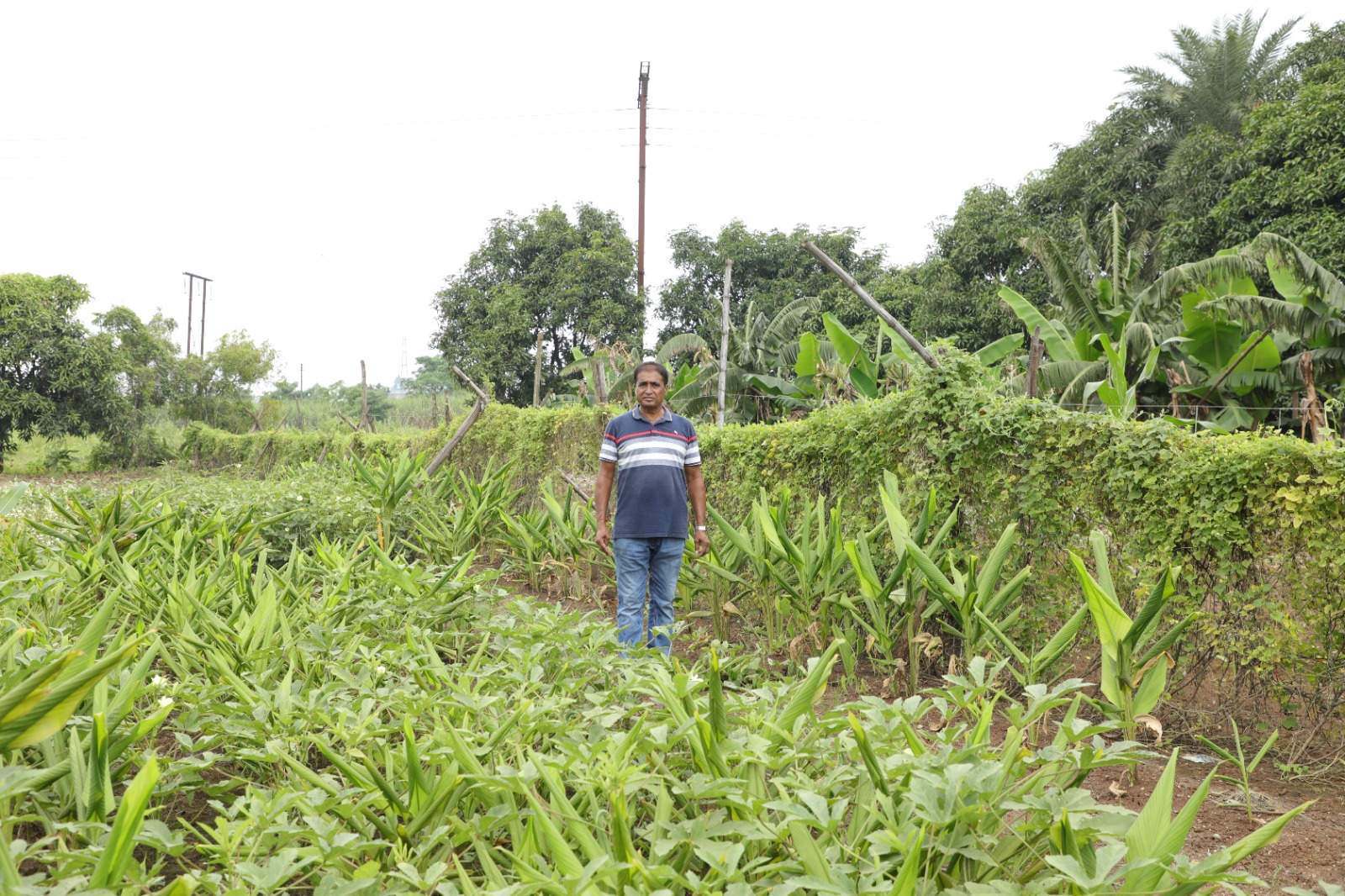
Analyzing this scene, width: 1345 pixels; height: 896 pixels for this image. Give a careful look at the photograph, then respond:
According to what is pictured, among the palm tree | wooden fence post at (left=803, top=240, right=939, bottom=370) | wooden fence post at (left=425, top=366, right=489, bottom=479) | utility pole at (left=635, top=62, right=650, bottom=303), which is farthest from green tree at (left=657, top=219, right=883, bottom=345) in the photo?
wooden fence post at (left=803, top=240, right=939, bottom=370)

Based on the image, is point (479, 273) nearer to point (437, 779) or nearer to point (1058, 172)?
point (1058, 172)

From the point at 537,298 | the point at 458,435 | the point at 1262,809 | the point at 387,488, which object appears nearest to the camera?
the point at 1262,809

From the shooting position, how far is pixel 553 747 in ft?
8.23

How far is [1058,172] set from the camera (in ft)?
65.6

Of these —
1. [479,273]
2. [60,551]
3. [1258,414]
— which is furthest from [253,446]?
[1258,414]

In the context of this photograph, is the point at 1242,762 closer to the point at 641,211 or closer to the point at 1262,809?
the point at 1262,809

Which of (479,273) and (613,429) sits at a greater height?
(479,273)

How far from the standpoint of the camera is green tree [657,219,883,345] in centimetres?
2408

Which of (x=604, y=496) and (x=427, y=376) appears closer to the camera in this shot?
(x=604, y=496)

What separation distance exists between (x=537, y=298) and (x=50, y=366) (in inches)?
A: 532

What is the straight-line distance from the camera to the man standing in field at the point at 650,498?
4676mm

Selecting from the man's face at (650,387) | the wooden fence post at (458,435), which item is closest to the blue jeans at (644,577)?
the man's face at (650,387)

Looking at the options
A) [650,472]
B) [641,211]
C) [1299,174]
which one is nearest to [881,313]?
[650,472]

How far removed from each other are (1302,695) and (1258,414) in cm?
1063
